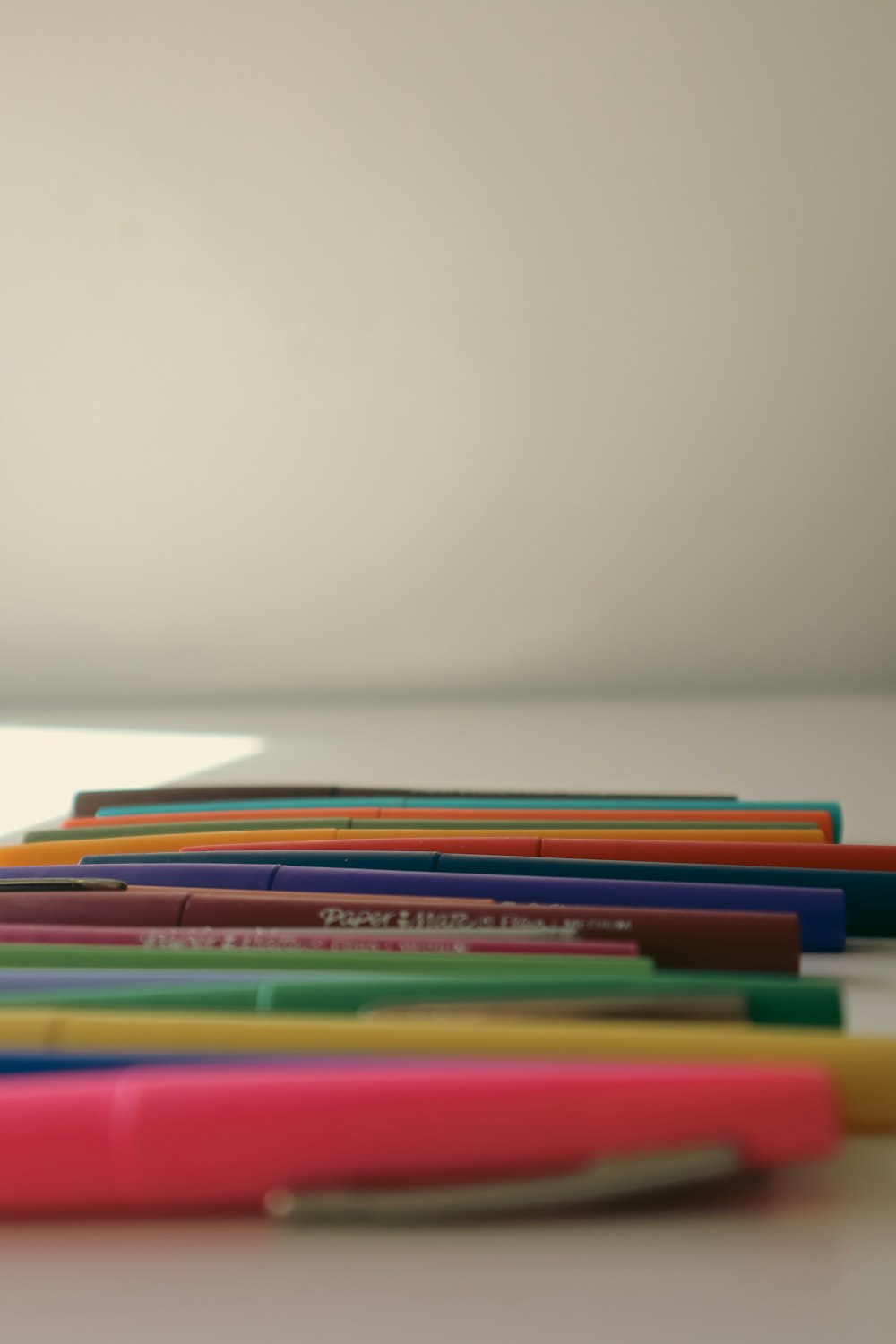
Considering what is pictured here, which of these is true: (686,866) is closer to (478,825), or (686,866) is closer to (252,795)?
(478,825)

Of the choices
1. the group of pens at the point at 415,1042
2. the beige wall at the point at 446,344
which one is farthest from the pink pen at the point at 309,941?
the beige wall at the point at 446,344

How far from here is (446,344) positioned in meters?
1.00

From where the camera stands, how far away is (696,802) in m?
0.44

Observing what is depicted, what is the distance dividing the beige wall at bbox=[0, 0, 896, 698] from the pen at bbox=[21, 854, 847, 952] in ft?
2.44

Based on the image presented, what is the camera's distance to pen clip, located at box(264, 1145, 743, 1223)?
6.7 inches

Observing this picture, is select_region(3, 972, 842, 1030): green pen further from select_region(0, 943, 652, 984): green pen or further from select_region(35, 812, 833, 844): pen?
select_region(35, 812, 833, 844): pen

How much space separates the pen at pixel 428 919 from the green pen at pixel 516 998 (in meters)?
0.04

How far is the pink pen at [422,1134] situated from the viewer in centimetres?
17

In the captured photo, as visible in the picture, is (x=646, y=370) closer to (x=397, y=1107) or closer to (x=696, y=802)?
(x=696, y=802)

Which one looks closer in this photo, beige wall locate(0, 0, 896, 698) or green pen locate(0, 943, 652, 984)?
green pen locate(0, 943, 652, 984)

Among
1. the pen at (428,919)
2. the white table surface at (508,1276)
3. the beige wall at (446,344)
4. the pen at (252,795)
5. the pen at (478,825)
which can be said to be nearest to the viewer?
the white table surface at (508,1276)

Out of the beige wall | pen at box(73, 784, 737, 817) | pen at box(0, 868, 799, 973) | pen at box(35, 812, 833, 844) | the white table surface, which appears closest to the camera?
the white table surface

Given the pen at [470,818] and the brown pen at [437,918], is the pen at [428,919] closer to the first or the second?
the brown pen at [437,918]

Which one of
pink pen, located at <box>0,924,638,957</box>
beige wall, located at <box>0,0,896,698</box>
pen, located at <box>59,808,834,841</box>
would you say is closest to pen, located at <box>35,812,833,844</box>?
pen, located at <box>59,808,834,841</box>
